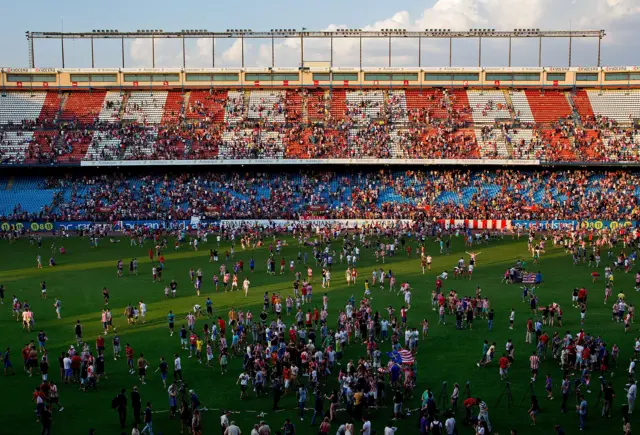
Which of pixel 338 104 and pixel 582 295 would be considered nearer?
pixel 582 295

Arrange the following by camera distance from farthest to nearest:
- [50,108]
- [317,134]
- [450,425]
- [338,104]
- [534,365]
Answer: [338,104] < [50,108] < [317,134] < [534,365] < [450,425]

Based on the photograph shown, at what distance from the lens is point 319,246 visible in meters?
46.0

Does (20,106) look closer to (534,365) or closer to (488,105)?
(488,105)

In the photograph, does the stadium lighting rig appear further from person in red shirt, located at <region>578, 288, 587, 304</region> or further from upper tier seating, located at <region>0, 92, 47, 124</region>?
person in red shirt, located at <region>578, 288, 587, 304</region>

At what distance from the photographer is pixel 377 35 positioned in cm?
7244

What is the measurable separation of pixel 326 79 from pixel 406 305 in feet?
146

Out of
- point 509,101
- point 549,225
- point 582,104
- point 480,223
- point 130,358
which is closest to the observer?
point 130,358

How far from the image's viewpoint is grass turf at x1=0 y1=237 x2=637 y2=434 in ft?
66.2

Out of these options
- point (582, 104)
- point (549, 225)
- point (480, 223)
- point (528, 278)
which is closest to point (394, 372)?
point (528, 278)

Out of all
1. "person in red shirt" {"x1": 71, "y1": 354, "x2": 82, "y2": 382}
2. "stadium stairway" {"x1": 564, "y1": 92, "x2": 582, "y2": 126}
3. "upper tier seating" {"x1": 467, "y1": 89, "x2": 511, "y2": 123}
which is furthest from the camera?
"upper tier seating" {"x1": 467, "y1": 89, "x2": 511, "y2": 123}

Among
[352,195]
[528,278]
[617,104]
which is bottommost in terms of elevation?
[528,278]

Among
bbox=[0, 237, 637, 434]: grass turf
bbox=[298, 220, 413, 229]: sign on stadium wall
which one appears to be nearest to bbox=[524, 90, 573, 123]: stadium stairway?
bbox=[298, 220, 413, 229]: sign on stadium wall

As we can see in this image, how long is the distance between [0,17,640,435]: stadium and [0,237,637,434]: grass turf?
0.47ft

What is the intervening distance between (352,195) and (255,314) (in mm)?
29210
